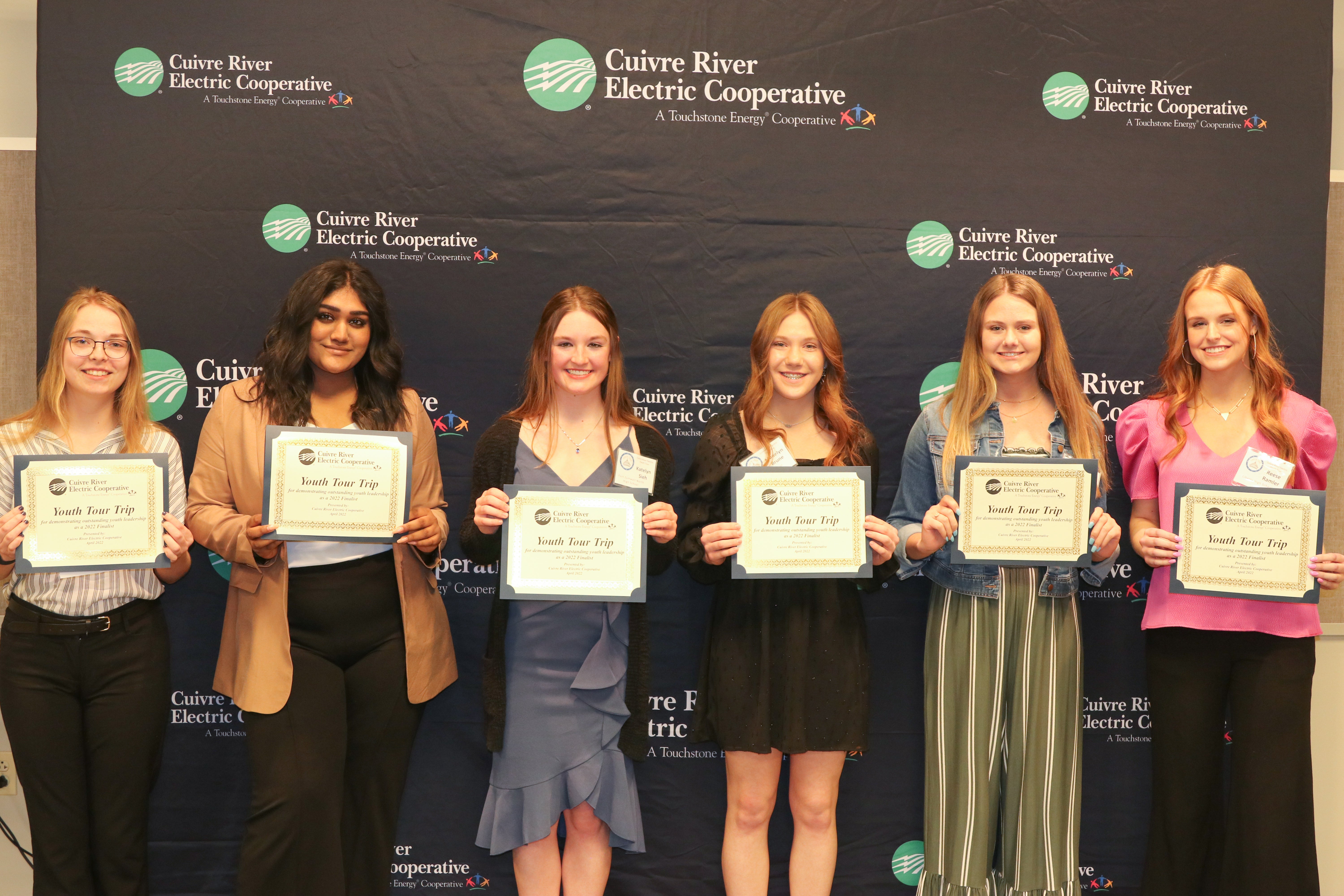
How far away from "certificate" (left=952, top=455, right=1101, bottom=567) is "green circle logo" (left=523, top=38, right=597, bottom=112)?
6.64 feet

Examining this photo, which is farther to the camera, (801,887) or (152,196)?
(152,196)

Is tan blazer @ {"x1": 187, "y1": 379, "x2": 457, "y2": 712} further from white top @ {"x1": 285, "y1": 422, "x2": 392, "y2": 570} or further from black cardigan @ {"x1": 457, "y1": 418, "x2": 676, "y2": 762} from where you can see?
black cardigan @ {"x1": 457, "y1": 418, "x2": 676, "y2": 762}

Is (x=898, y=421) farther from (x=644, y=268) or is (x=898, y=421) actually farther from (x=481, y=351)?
(x=481, y=351)

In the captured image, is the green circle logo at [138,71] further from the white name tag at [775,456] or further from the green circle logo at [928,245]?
the green circle logo at [928,245]

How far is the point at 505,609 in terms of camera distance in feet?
9.53

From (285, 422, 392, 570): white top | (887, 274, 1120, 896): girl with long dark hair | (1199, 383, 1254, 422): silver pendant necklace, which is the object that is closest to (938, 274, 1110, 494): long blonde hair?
(887, 274, 1120, 896): girl with long dark hair

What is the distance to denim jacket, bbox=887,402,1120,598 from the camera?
114 inches

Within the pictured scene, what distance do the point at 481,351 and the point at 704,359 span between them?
87cm

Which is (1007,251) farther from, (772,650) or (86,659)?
(86,659)

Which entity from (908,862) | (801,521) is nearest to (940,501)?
(801,521)

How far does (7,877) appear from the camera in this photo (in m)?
3.56

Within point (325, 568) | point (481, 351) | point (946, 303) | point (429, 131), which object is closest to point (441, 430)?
point (481, 351)

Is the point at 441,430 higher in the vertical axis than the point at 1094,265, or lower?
lower

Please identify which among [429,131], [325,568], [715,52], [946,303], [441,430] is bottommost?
[325,568]
